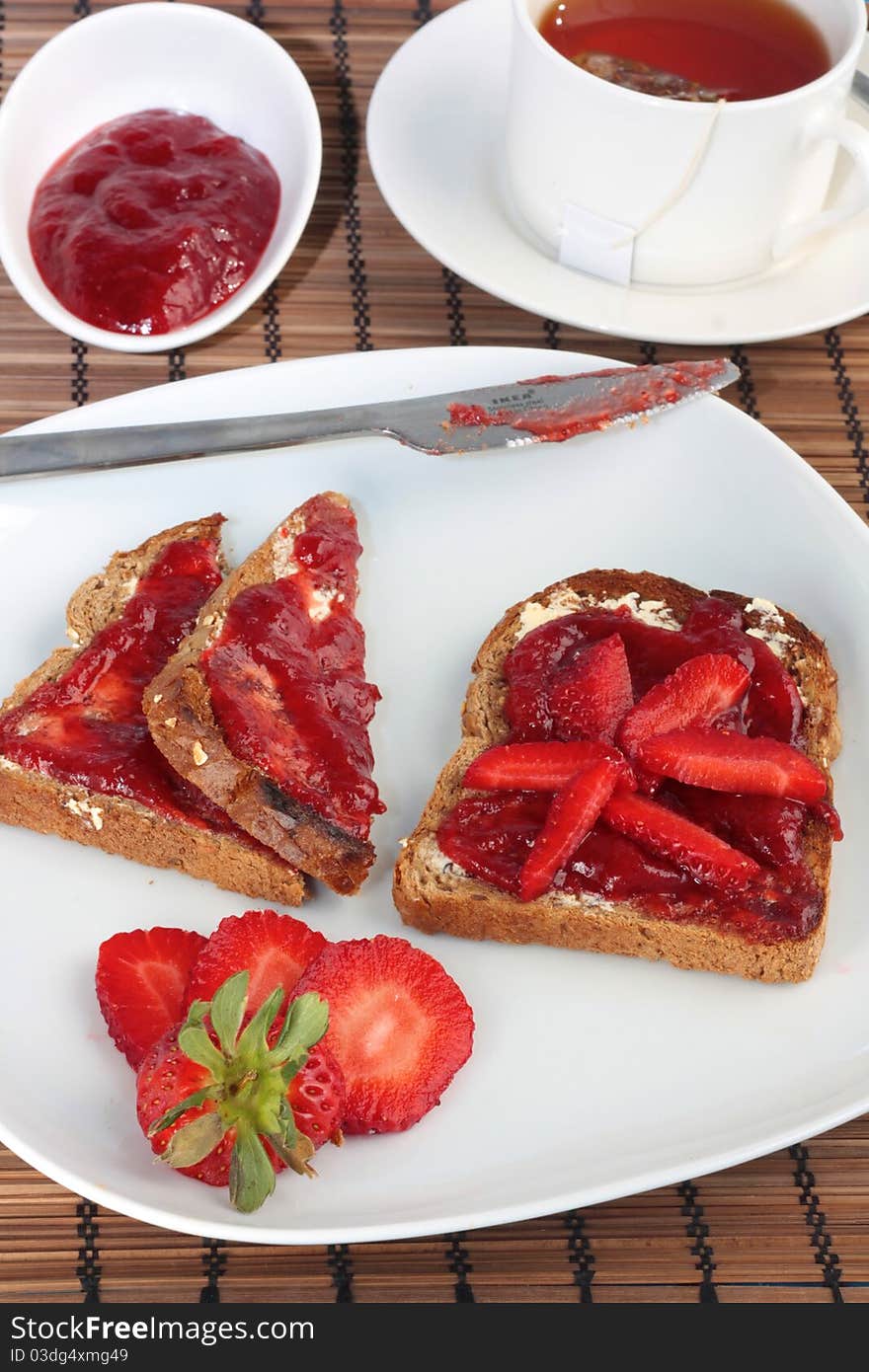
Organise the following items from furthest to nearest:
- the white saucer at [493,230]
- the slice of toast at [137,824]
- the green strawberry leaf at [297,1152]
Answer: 1. the white saucer at [493,230]
2. the slice of toast at [137,824]
3. the green strawberry leaf at [297,1152]

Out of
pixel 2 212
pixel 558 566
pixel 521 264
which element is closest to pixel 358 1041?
pixel 558 566

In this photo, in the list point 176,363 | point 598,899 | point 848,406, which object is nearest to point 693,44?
point 848,406

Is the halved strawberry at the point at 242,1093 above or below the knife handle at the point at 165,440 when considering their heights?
below

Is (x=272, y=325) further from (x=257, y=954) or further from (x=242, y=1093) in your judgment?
(x=242, y=1093)

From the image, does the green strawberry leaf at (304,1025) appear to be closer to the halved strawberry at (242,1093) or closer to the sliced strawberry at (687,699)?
the halved strawberry at (242,1093)

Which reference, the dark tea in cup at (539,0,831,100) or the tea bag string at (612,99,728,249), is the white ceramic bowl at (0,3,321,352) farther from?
the tea bag string at (612,99,728,249)

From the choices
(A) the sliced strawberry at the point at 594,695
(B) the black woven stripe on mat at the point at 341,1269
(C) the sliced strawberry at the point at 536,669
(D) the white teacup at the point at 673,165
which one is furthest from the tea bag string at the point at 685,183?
(B) the black woven stripe on mat at the point at 341,1269
